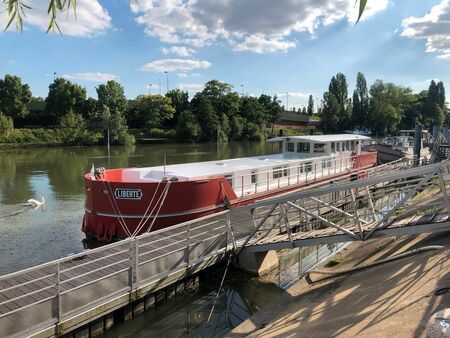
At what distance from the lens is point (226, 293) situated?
12.3 m

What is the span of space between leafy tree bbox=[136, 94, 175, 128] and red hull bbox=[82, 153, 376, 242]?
87146 millimetres

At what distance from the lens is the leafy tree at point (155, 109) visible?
4013 inches

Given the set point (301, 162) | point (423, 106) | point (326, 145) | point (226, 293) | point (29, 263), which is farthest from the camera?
point (423, 106)

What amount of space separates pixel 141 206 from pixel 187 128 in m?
81.5

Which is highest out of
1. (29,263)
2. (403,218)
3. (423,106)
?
(423,106)

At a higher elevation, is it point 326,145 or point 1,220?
point 326,145

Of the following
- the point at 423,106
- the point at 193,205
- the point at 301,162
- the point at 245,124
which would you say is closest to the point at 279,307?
the point at 193,205

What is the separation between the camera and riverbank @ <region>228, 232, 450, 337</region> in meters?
6.55

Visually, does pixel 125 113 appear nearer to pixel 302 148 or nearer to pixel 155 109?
pixel 155 109

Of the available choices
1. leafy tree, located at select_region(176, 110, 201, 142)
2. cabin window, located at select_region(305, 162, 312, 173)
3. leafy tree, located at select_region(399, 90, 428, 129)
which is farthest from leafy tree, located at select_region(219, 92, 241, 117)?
cabin window, located at select_region(305, 162, 312, 173)

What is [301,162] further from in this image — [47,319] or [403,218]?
[47,319]

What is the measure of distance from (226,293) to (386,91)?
377ft

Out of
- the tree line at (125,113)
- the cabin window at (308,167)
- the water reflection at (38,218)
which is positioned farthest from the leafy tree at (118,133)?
the cabin window at (308,167)

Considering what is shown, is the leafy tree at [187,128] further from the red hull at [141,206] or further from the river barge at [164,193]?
the red hull at [141,206]
